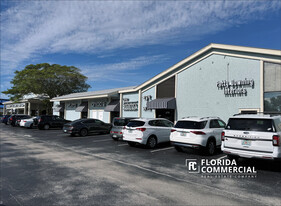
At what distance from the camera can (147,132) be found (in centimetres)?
1102

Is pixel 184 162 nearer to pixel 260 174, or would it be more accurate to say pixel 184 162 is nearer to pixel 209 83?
pixel 260 174

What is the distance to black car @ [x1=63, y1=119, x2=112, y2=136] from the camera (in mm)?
16641

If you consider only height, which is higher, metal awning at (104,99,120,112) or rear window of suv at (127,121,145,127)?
metal awning at (104,99,120,112)

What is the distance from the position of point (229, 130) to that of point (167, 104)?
32.9 ft

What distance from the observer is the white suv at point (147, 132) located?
10.9m

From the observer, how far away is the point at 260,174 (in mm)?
6645

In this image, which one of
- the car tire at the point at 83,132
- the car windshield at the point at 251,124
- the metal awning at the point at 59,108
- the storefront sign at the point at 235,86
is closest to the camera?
the car windshield at the point at 251,124

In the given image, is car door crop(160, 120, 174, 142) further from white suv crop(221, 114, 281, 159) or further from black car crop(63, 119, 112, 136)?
black car crop(63, 119, 112, 136)

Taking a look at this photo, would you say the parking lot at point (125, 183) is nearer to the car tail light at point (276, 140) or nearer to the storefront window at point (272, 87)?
the car tail light at point (276, 140)

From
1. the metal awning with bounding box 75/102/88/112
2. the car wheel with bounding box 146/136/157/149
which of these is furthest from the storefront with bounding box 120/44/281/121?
the metal awning with bounding box 75/102/88/112

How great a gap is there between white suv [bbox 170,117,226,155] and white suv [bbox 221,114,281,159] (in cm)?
150

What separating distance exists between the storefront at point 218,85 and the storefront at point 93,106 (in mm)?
4900

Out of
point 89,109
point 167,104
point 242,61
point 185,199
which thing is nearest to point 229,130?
point 185,199

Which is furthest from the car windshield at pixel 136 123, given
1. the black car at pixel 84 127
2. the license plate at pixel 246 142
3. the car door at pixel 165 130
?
the black car at pixel 84 127
